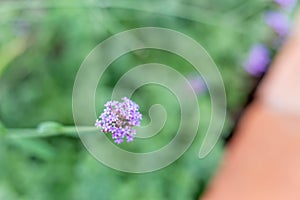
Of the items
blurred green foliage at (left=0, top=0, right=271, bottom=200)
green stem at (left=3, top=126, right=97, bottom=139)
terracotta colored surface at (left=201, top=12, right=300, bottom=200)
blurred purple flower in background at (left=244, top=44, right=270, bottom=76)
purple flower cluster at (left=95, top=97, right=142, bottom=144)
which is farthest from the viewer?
blurred purple flower in background at (left=244, top=44, right=270, bottom=76)

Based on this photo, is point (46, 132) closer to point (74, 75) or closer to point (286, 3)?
point (74, 75)

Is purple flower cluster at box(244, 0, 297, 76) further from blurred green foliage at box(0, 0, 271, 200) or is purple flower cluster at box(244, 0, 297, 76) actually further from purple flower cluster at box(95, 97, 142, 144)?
purple flower cluster at box(95, 97, 142, 144)

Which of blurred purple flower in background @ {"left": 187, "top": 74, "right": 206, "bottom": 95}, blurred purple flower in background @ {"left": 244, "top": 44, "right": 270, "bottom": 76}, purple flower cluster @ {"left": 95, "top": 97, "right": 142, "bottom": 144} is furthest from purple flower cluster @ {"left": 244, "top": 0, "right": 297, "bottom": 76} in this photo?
purple flower cluster @ {"left": 95, "top": 97, "right": 142, "bottom": 144}

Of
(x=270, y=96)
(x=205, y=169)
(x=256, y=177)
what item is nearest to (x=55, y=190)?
(x=205, y=169)

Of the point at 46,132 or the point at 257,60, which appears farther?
the point at 257,60

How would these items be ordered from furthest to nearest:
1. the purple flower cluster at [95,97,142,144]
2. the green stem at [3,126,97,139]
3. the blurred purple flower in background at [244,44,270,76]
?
the blurred purple flower in background at [244,44,270,76] → the green stem at [3,126,97,139] → the purple flower cluster at [95,97,142,144]

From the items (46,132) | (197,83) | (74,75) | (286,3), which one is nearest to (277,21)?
(286,3)

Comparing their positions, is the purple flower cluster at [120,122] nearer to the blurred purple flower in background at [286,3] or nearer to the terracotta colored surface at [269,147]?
the terracotta colored surface at [269,147]
